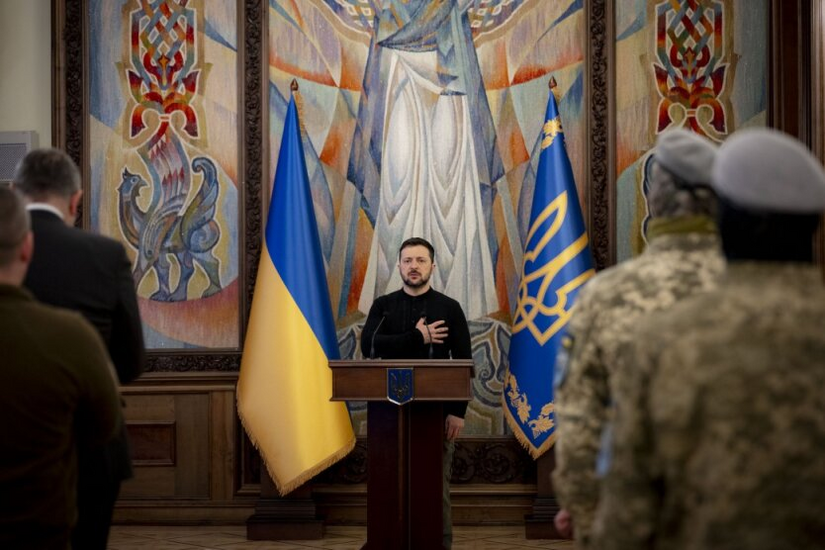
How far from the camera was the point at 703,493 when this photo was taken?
1600 millimetres

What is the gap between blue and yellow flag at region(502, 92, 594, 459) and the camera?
605 cm

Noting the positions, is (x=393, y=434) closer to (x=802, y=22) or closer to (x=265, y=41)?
(x=265, y=41)

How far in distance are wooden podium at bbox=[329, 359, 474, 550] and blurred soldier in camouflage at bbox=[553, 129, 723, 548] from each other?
96.7 inches

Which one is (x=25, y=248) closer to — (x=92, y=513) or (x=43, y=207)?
(x=43, y=207)

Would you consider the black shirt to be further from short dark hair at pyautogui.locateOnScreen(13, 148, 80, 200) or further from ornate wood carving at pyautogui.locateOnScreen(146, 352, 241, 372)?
short dark hair at pyautogui.locateOnScreen(13, 148, 80, 200)

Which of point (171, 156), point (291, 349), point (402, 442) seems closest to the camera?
point (402, 442)

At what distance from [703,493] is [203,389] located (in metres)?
5.19

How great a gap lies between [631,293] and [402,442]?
2.75 metres

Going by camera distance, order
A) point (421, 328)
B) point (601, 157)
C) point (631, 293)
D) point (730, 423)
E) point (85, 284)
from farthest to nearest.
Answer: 1. point (601, 157)
2. point (421, 328)
3. point (85, 284)
4. point (631, 293)
5. point (730, 423)

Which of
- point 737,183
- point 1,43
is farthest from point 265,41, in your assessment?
point 737,183

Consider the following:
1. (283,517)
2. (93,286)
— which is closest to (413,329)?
(283,517)

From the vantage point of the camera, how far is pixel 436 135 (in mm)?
6551

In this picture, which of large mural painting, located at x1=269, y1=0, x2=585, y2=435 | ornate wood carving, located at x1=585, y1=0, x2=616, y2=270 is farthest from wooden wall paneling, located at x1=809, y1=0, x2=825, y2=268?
large mural painting, located at x1=269, y1=0, x2=585, y2=435

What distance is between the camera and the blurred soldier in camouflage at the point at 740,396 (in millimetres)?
1574
